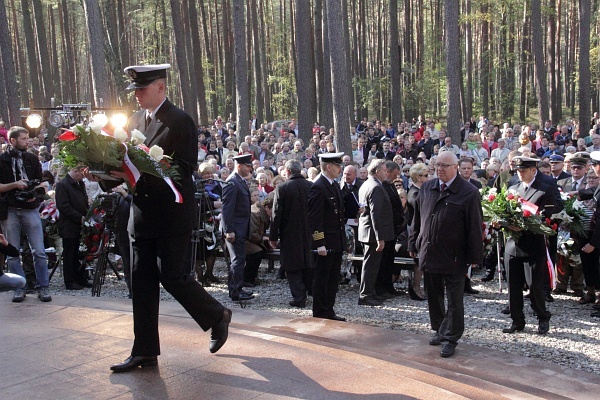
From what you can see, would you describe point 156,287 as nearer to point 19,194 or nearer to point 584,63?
point 19,194

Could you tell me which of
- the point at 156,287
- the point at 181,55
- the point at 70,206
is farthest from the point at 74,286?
the point at 181,55

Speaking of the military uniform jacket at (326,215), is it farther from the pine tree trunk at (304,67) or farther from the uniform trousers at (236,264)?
the pine tree trunk at (304,67)

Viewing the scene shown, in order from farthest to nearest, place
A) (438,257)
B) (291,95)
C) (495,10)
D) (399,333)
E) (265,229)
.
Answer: (291,95) → (495,10) → (265,229) → (399,333) → (438,257)

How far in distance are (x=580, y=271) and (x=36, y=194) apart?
7613mm

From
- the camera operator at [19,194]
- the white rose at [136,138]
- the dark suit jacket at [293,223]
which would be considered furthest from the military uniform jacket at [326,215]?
the white rose at [136,138]

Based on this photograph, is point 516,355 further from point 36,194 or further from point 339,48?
point 339,48

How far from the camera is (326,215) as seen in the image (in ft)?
28.5

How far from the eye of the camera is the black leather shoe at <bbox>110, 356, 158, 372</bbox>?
4.64 meters

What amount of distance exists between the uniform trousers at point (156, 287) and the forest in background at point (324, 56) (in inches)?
526

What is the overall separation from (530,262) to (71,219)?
22.7 feet

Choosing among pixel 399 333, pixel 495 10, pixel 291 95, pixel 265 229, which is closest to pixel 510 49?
pixel 495 10

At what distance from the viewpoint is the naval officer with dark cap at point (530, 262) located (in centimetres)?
779

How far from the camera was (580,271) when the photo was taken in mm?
9922

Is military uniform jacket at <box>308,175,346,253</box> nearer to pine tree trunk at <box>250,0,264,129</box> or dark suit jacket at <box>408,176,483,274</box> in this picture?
dark suit jacket at <box>408,176,483,274</box>
